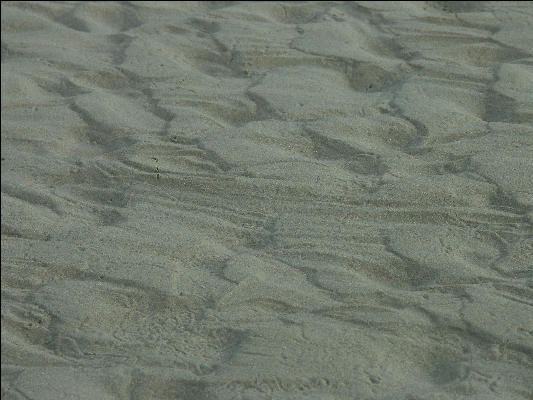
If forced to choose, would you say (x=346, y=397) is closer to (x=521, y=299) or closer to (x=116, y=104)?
(x=521, y=299)

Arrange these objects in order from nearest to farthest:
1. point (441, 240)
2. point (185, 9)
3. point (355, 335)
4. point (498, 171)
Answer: point (355, 335) < point (441, 240) < point (498, 171) < point (185, 9)

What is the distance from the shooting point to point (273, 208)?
72.6 inches

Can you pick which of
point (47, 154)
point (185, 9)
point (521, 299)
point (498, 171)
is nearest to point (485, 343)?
point (521, 299)

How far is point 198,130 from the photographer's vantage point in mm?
2199

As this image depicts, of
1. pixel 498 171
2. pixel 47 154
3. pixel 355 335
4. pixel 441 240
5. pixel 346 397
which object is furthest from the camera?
pixel 47 154

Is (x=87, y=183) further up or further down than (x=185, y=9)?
further down

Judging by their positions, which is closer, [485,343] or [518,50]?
[485,343]

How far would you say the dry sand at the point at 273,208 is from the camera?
4.53ft

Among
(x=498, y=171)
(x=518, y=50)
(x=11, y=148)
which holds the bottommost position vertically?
(x=11, y=148)

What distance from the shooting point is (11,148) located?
2.20 m

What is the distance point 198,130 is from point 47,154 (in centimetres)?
42

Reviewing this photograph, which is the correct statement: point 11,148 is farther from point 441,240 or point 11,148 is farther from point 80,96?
point 441,240

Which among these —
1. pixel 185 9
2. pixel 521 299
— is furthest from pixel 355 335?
pixel 185 9

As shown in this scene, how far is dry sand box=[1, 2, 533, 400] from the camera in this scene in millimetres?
1381
